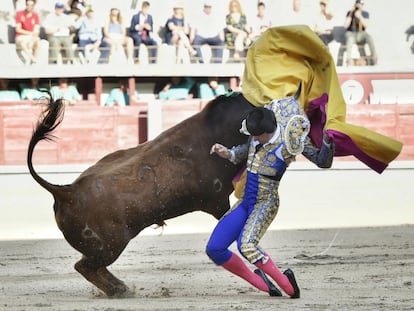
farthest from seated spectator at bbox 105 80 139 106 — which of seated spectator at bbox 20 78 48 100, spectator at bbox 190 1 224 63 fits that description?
spectator at bbox 190 1 224 63

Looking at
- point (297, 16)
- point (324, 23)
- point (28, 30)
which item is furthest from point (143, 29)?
point (324, 23)

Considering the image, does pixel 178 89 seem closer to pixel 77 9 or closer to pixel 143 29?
pixel 143 29

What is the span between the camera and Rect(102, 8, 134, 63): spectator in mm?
13594

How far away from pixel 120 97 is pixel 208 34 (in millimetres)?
1521

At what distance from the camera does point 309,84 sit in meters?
4.98

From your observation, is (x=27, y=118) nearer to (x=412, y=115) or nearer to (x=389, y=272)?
(x=412, y=115)

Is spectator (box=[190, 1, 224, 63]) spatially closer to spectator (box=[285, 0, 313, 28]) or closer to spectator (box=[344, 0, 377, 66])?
spectator (box=[285, 0, 313, 28])

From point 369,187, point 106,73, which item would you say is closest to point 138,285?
point 369,187

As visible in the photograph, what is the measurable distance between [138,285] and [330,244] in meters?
2.69

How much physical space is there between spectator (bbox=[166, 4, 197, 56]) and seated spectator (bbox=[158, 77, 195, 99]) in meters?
0.38

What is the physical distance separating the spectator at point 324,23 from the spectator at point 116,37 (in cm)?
263

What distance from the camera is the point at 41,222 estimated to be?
405 inches

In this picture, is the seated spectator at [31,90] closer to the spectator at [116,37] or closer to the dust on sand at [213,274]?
the spectator at [116,37]

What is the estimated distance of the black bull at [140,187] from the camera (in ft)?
15.8
